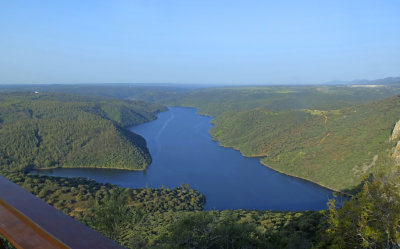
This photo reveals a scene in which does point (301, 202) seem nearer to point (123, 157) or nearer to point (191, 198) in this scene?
point (191, 198)

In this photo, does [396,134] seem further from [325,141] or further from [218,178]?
[218,178]

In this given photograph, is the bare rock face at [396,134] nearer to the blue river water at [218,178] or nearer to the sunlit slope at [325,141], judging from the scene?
the sunlit slope at [325,141]

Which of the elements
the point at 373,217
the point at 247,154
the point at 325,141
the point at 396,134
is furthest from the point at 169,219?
the point at 247,154

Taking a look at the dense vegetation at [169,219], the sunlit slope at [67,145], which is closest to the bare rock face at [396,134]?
the dense vegetation at [169,219]

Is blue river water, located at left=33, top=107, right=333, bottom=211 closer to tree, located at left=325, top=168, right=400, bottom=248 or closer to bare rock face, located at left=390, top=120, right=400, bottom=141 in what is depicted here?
bare rock face, located at left=390, top=120, right=400, bottom=141

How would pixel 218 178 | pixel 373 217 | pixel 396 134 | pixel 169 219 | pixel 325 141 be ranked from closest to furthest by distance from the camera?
1. pixel 373 217
2. pixel 169 219
3. pixel 396 134
4. pixel 218 178
5. pixel 325 141

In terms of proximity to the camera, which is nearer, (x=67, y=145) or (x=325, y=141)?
(x=325, y=141)

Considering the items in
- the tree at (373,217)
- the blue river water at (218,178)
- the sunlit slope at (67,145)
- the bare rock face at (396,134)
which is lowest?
the blue river water at (218,178)
